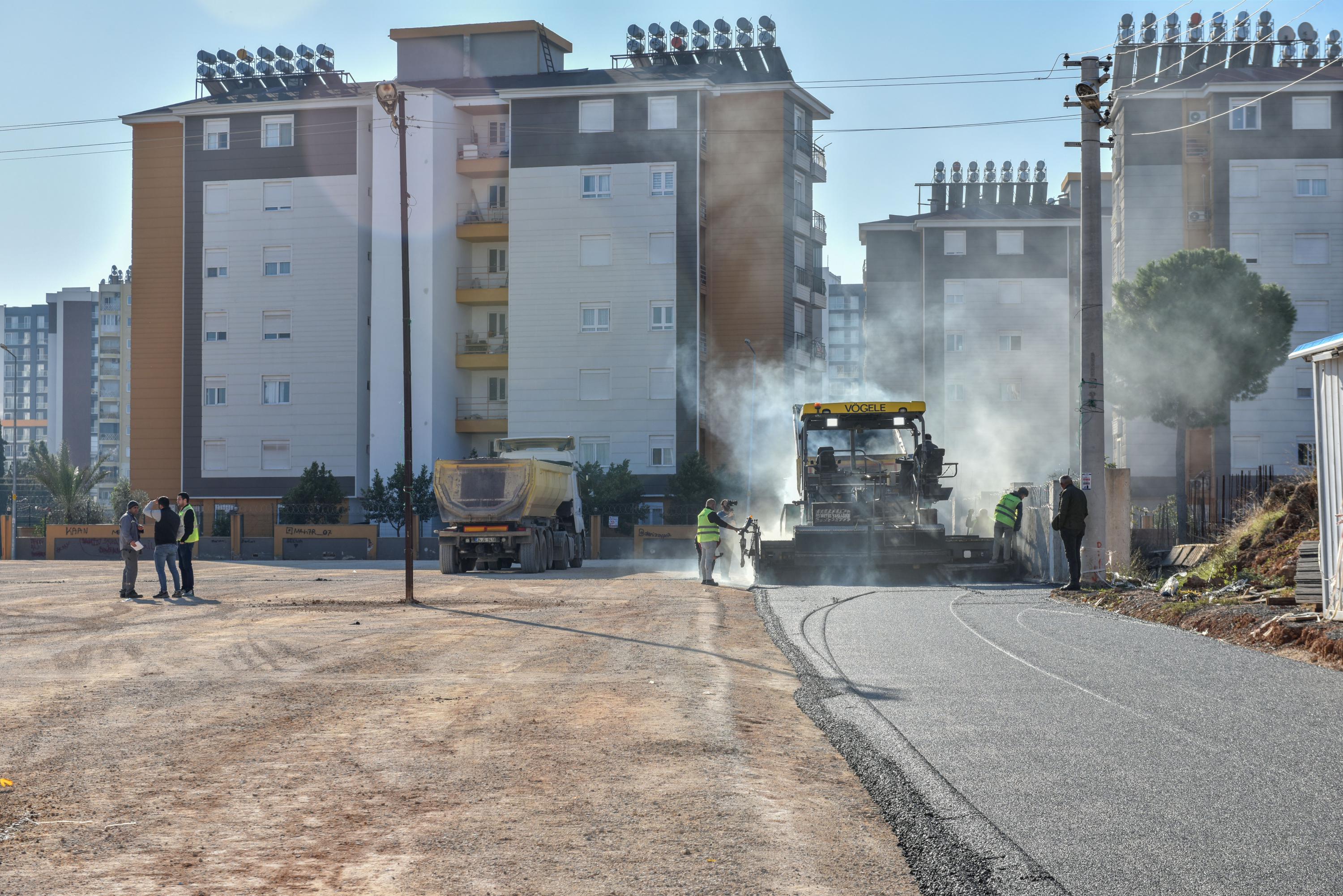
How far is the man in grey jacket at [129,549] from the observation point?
75.6 ft

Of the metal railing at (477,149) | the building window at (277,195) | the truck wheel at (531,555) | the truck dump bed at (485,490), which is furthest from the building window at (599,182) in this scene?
the truck wheel at (531,555)

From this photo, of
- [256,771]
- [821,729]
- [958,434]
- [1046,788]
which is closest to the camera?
[1046,788]

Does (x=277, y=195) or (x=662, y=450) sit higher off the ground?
(x=277, y=195)

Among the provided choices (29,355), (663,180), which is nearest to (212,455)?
(663,180)

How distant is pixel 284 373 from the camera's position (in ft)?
180

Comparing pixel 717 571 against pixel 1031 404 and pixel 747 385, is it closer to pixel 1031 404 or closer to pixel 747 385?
pixel 747 385

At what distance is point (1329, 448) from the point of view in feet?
50.1

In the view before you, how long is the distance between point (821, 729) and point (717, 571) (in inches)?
870

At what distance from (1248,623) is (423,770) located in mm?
10276

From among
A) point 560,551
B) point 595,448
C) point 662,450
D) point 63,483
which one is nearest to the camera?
point 560,551

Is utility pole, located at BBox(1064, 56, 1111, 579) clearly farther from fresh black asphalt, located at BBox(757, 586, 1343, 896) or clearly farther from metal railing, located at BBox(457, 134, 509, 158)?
metal railing, located at BBox(457, 134, 509, 158)

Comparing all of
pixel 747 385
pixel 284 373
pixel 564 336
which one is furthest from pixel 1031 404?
pixel 284 373

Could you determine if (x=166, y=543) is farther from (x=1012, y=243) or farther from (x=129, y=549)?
(x=1012, y=243)

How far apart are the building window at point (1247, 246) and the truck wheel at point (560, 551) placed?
31974 mm
